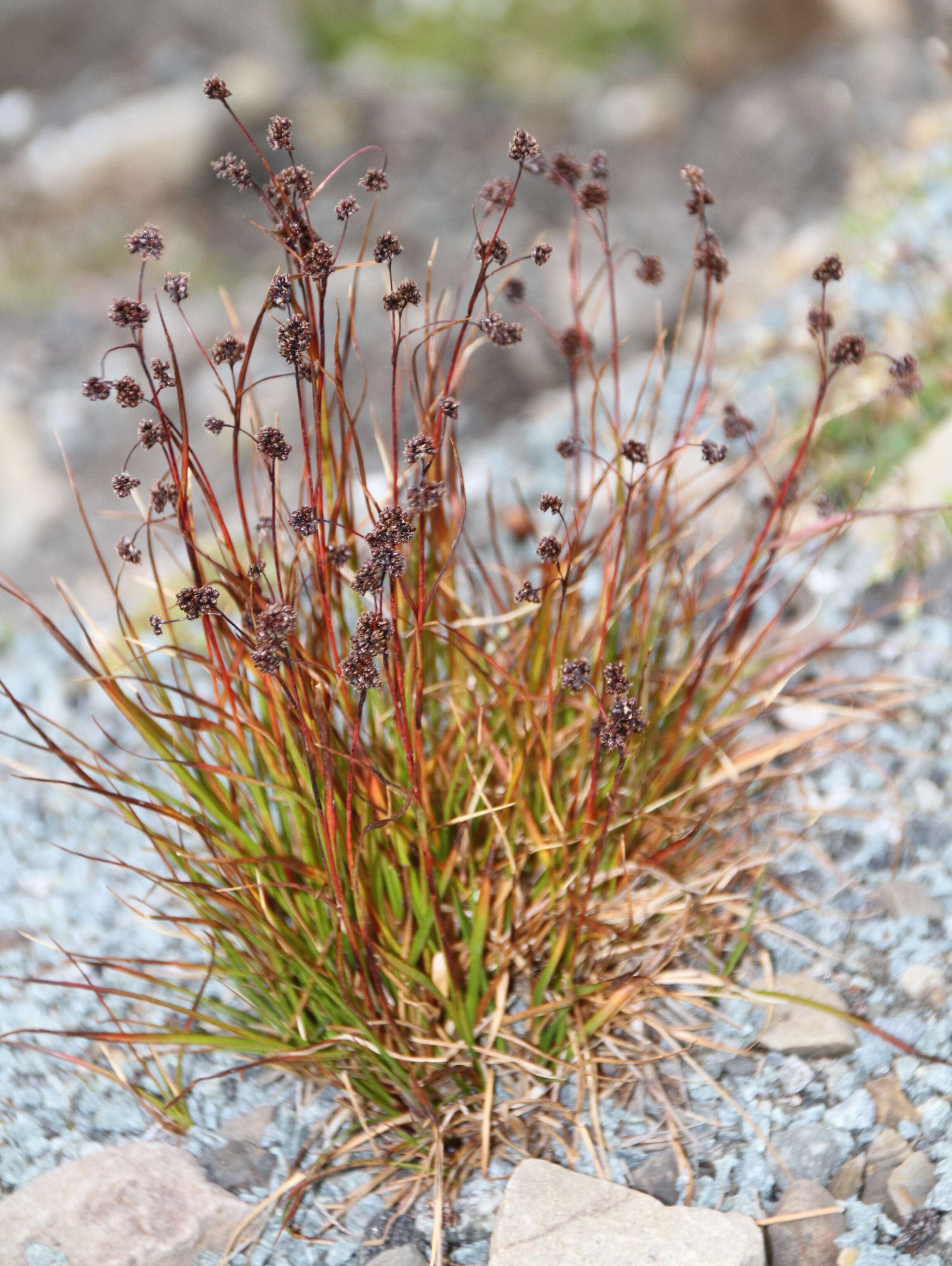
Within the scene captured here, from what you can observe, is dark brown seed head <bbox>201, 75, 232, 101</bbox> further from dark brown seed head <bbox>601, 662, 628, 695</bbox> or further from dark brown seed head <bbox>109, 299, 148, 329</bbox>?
dark brown seed head <bbox>601, 662, 628, 695</bbox>

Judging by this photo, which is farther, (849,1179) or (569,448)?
(569,448)

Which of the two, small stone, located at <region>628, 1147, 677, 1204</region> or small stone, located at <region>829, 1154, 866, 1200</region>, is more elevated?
small stone, located at <region>628, 1147, 677, 1204</region>

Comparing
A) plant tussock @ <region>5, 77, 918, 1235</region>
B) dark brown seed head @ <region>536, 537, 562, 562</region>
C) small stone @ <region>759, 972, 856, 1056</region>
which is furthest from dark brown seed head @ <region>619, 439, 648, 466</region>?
small stone @ <region>759, 972, 856, 1056</region>

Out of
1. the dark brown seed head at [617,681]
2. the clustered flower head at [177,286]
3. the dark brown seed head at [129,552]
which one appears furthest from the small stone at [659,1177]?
the clustered flower head at [177,286]

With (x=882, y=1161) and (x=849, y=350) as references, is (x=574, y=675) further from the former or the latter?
(x=882, y=1161)

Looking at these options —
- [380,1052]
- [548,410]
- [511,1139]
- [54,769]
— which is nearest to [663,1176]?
[511,1139]

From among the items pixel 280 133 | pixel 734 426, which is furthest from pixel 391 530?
pixel 734 426
